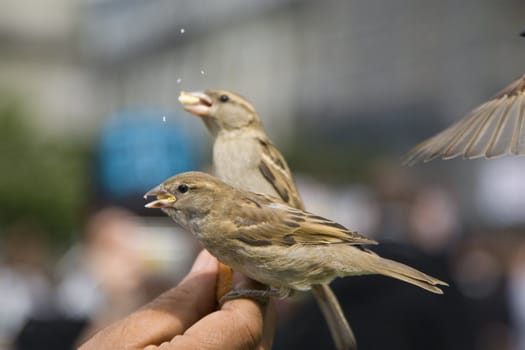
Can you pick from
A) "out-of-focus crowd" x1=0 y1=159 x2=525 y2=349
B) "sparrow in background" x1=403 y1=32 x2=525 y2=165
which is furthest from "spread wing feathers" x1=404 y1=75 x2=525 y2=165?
"out-of-focus crowd" x1=0 y1=159 x2=525 y2=349

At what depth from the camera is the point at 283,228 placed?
2809 millimetres

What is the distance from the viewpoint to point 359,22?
31.2 meters

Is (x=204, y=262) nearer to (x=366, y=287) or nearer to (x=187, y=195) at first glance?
(x=187, y=195)

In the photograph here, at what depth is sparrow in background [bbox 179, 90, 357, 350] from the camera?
326 cm

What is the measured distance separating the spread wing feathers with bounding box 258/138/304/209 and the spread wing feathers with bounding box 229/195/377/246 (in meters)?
0.50

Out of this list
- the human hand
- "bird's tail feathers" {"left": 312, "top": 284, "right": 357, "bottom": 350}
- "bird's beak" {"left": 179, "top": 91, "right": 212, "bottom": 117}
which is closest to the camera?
the human hand

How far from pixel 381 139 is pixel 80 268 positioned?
71.6 feet

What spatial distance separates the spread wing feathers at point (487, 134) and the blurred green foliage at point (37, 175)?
1648 cm

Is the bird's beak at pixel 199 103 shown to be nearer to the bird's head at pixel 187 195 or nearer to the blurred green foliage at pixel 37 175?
the bird's head at pixel 187 195

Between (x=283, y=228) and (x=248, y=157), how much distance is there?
72 cm

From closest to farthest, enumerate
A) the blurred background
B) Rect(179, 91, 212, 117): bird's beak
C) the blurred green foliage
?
Rect(179, 91, 212, 117): bird's beak → the blurred background → the blurred green foliage

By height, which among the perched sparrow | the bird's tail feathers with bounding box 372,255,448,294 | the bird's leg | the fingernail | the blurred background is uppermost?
the perched sparrow

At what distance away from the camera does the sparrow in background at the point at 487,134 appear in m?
2.78

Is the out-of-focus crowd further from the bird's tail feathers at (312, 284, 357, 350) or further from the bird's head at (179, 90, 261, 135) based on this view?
the bird's tail feathers at (312, 284, 357, 350)
